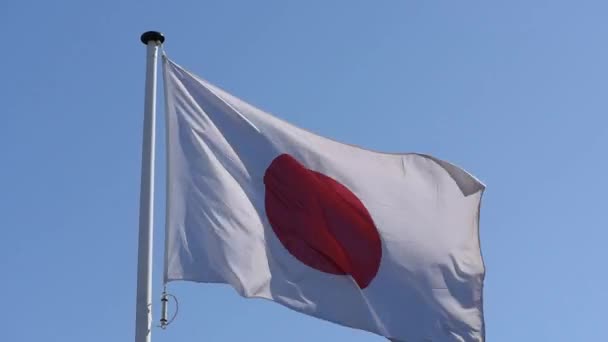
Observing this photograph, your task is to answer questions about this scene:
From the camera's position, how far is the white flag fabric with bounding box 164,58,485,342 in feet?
44.4

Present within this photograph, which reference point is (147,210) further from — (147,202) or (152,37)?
(152,37)

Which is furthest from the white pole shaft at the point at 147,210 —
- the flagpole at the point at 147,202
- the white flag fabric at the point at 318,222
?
the white flag fabric at the point at 318,222

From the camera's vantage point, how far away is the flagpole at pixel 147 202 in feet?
40.5

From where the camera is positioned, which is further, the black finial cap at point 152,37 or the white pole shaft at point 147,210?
the black finial cap at point 152,37

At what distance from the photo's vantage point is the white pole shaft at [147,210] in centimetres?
1234

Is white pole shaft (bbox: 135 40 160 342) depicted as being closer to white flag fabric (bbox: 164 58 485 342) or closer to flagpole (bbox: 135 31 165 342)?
flagpole (bbox: 135 31 165 342)

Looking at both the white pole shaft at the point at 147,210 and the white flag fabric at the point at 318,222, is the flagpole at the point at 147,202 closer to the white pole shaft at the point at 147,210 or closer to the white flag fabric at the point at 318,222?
the white pole shaft at the point at 147,210

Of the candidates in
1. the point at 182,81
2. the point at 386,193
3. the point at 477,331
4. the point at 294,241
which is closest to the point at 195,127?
the point at 182,81

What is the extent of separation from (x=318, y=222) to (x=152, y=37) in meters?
3.07

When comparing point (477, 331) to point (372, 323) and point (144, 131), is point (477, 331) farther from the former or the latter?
point (144, 131)

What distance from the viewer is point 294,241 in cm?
1420

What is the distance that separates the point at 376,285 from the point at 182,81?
11.3ft

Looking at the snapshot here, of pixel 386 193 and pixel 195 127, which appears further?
pixel 386 193

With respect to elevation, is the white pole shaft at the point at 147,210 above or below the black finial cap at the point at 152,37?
below
